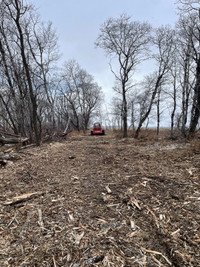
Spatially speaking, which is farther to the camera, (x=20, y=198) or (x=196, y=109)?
(x=196, y=109)

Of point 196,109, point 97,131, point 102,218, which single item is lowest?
point 102,218

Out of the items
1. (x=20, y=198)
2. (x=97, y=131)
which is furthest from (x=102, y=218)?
(x=97, y=131)

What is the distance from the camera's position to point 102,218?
2.25 metres

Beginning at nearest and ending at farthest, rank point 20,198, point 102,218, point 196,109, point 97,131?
1. point 102,218
2. point 20,198
3. point 196,109
4. point 97,131

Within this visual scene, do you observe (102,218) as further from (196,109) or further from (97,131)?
(97,131)

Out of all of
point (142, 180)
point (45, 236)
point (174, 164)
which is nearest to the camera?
point (45, 236)

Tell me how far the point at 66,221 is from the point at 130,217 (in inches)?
Result: 41.1

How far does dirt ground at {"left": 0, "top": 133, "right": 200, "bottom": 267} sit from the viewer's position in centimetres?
160

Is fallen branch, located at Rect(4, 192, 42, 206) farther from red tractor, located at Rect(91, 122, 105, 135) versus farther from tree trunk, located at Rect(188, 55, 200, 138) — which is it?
red tractor, located at Rect(91, 122, 105, 135)

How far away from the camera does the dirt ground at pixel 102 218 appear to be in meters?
1.60

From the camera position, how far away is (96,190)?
3.16 meters

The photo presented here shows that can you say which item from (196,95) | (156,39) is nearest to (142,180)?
(196,95)

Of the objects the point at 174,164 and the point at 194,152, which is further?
the point at 194,152

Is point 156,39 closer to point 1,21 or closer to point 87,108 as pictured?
point 1,21
